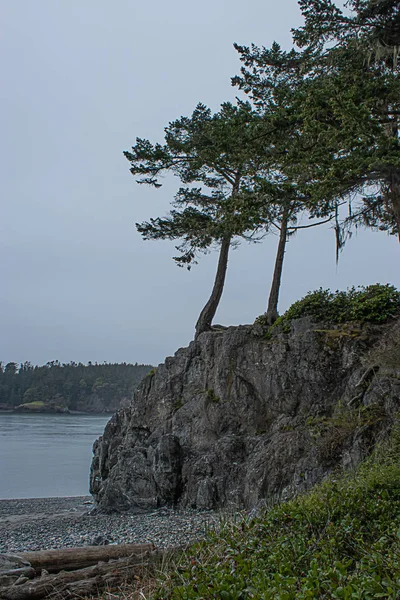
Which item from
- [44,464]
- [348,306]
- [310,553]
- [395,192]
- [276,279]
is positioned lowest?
[44,464]

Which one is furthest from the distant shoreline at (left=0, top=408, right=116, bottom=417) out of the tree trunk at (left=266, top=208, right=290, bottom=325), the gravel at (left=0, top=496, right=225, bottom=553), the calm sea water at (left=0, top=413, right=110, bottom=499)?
the gravel at (left=0, top=496, right=225, bottom=553)

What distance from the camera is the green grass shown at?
3.25 metres

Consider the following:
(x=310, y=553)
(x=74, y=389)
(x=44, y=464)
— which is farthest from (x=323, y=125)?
(x=74, y=389)

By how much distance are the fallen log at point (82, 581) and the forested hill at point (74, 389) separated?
211 feet

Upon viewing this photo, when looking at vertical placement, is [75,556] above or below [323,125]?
below

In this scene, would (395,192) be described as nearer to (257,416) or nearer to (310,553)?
(257,416)

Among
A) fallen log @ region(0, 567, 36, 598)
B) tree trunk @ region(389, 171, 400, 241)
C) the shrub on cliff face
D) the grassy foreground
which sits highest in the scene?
tree trunk @ region(389, 171, 400, 241)

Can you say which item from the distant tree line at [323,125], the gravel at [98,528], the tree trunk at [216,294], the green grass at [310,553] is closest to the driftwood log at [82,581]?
the green grass at [310,553]

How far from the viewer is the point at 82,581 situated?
16.9ft

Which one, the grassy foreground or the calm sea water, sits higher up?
the grassy foreground

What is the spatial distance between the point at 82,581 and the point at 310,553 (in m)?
2.63

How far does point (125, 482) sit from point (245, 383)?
4396 millimetres

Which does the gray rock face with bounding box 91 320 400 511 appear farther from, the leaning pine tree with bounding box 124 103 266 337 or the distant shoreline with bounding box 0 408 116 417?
the distant shoreline with bounding box 0 408 116 417

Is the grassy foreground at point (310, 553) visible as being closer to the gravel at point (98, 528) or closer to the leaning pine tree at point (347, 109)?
the gravel at point (98, 528)
